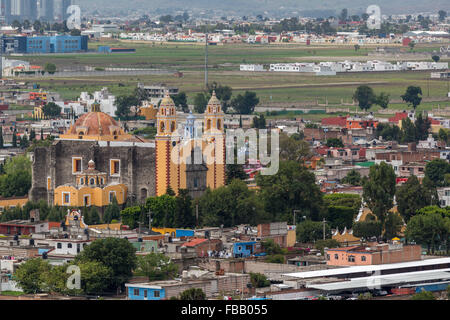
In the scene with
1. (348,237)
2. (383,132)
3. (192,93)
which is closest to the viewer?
(348,237)

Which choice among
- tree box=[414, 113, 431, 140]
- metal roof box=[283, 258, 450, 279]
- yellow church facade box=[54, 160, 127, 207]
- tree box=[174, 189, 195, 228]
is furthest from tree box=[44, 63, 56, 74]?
metal roof box=[283, 258, 450, 279]

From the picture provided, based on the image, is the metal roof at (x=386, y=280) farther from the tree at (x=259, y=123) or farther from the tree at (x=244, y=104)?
the tree at (x=244, y=104)

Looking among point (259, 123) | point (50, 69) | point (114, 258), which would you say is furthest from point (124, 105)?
point (114, 258)

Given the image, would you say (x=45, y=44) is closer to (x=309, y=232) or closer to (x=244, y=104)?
(x=244, y=104)

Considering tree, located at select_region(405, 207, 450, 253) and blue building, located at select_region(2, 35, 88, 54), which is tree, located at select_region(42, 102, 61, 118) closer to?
tree, located at select_region(405, 207, 450, 253)

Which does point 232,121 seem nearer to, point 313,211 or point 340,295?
point 313,211

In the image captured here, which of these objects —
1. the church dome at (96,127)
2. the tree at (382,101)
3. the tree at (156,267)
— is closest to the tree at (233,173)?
the church dome at (96,127)

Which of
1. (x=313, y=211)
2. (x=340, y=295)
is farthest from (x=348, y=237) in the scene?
(x=340, y=295)
